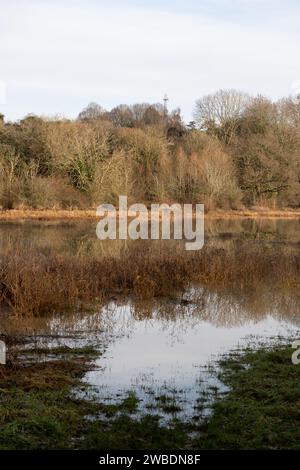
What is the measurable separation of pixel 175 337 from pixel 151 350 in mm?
974

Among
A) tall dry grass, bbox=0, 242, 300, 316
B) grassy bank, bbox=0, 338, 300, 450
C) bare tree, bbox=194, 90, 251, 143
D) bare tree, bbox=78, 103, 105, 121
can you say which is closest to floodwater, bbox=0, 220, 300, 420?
grassy bank, bbox=0, 338, 300, 450

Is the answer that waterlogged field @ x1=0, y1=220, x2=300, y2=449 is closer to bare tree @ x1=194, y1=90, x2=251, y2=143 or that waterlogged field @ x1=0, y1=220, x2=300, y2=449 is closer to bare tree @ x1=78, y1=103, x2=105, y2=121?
bare tree @ x1=194, y1=90, x2=251, y2=143

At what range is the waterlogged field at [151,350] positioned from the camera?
554 cm

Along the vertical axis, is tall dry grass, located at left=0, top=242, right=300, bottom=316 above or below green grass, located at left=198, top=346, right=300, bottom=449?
above

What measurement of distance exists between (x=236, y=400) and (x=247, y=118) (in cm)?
4861

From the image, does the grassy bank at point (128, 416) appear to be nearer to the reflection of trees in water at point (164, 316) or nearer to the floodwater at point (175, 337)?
the floodwater at point (175, 337)

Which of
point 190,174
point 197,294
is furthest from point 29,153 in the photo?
point 197,294

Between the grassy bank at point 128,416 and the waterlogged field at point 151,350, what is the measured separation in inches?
0.6

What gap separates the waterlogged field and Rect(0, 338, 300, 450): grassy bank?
0.05 feet

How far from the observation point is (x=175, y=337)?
389 inches

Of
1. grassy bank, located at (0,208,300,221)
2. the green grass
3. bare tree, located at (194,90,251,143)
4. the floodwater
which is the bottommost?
the floodwater

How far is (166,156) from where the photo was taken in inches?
1813

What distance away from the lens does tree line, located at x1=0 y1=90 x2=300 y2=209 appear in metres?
39.6
